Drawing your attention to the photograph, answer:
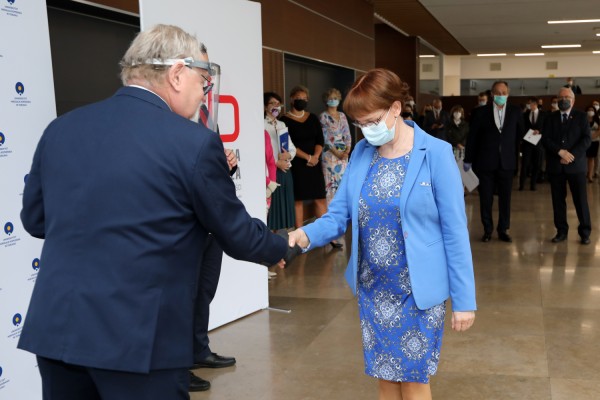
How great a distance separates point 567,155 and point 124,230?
650 cm

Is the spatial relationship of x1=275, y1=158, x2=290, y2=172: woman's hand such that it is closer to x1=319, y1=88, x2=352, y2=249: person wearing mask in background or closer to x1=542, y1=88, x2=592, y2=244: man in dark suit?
x1=319, y1=88, x2=352, y2=249: person wearing mask in background

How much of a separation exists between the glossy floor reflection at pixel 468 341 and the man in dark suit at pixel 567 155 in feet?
2.92

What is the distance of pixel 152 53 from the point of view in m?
1.69

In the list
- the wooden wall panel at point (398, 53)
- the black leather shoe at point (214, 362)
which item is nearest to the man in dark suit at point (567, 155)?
the black leather shoe at point (214, 362)

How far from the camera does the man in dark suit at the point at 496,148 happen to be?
23.5 feet

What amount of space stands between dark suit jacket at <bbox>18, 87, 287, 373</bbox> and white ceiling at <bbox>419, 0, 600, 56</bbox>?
412 inches

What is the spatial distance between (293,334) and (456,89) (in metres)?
21.7

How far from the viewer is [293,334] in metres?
4.39

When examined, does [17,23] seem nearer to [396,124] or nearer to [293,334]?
[396,124]

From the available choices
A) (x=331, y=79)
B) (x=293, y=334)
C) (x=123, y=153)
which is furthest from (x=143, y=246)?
(x=331, y=79)

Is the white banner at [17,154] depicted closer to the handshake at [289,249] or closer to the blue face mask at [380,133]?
the handshake at [289,249]

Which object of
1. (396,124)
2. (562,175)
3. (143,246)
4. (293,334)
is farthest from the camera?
(562,175)

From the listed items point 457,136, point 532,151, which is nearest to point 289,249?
point 457,136

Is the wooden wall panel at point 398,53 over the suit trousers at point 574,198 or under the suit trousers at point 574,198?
over
